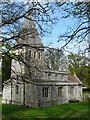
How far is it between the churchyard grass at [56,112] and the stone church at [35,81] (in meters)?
0.04

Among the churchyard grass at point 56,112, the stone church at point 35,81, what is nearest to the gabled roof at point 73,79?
the stone church at point 35,81

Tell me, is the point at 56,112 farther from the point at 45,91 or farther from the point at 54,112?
the point at 45,91

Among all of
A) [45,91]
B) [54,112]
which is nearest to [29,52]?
[45,91]

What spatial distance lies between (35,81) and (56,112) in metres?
0.35

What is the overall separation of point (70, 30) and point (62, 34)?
0.09m

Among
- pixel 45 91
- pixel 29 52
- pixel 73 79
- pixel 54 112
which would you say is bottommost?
pixel 54 112

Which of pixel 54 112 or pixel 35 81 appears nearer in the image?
pixel 54 112

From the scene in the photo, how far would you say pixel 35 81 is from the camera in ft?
5.19

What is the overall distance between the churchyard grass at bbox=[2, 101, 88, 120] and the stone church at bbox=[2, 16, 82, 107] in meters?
0.04

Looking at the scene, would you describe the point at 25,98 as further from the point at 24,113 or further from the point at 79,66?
the point at 79,66

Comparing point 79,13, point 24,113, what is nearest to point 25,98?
point 24,113

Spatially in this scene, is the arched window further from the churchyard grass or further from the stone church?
the churchyard grass

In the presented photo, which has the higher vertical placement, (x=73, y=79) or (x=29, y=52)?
(x=29, y=52)

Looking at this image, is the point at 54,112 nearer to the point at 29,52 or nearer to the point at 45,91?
the point at 45,91
